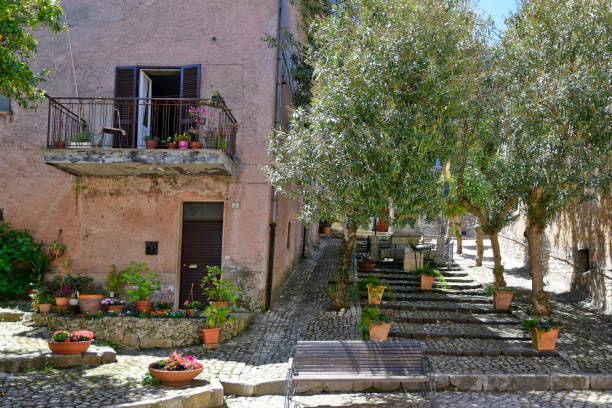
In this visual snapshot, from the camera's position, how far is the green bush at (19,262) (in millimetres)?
11078

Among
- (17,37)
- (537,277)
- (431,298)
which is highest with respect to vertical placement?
(17,37)

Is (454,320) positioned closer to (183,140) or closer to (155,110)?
(183,140)

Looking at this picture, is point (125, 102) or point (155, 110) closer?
point (125, 102)


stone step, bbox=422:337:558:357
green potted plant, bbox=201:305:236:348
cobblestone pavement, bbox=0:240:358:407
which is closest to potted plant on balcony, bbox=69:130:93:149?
cobblestone pavement, bbox=0:240:358:407

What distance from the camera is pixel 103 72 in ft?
38.9

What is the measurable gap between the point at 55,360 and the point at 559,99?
1051cm

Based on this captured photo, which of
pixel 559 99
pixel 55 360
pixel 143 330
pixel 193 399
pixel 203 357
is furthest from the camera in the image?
pixel 559 99

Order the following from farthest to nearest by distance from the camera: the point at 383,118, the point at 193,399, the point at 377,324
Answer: the point at 383,118 < the point at 377,324 < the point at 193,399

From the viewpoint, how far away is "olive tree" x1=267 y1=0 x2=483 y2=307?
9.39m

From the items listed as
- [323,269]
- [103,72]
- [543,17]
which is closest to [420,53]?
[543,17]

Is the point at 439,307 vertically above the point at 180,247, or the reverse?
the point at 180,247

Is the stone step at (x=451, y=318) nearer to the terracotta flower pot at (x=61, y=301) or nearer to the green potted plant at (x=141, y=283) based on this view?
the green potted plant at (x=141, y=283)

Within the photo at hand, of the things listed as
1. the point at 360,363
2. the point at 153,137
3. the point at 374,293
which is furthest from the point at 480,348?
the point at 153,137

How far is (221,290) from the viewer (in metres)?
10.4
